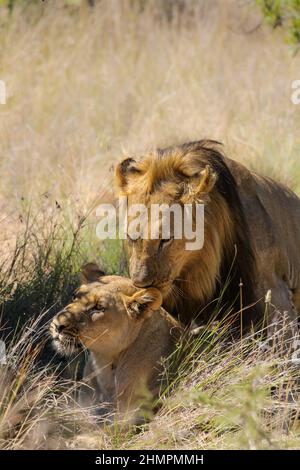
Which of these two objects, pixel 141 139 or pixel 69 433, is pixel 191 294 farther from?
pixel 141 139

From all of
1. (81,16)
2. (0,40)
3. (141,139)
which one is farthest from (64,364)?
(81,16)

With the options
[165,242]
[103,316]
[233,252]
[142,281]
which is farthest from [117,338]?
[233,252]

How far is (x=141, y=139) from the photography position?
989cm

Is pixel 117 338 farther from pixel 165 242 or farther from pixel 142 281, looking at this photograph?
pixel 165 242

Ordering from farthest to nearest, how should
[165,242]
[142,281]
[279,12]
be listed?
[279,12] < [165,242] < [142,281]

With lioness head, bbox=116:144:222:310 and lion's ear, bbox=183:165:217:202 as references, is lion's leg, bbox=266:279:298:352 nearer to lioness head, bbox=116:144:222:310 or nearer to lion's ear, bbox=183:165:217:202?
lioness head, bbox=116:144:222:310

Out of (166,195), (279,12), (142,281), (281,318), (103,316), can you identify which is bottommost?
(281,318)

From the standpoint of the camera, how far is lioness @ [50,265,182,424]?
495 centimetres

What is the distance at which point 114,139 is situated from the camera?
9.92 metres

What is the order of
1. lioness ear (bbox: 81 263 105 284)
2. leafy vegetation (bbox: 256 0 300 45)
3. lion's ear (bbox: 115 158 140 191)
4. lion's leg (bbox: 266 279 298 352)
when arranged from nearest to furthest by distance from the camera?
1. lioness ear (bbox: 81 263 105 284)
2. lion's ear (bbox: 115 158 140 191)
3. lion's leg (bbox: 266 279 298 352)
4. leafy vegetation (bbox: 256 0 300 45)

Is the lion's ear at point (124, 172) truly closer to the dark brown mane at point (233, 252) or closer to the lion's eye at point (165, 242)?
the dark brown mane at point (233, 252)

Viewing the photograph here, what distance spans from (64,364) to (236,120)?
4822 mm

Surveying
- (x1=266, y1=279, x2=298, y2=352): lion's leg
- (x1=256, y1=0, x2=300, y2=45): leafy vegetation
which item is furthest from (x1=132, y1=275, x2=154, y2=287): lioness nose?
(x1=256, y1=0, x2=300, y2=45): leafy vegetation

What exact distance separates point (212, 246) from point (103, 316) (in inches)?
29.8
